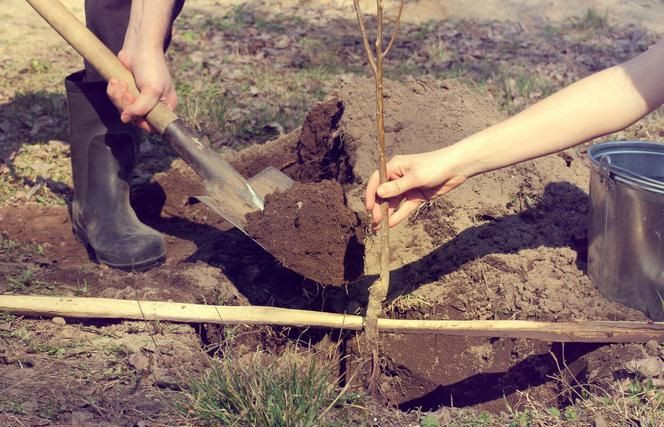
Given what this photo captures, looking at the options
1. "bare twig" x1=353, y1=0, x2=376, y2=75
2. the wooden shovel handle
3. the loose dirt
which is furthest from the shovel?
"bare twig" x1=353, y1=0, x2=376, y2=75

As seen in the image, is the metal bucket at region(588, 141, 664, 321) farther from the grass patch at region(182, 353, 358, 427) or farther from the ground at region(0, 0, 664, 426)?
the grass patch at region(182, 353, 358, 427)

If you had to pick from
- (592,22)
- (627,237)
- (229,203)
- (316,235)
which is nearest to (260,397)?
(316,235)

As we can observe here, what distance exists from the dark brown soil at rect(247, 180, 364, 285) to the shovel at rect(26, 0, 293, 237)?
112 millimetres

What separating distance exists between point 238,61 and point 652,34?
13.3 feet

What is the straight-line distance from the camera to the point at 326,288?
10.9 ft

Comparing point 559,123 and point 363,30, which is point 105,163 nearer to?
point 363,30

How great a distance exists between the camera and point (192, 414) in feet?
7.66

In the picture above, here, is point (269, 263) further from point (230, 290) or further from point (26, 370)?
point (26, 370)

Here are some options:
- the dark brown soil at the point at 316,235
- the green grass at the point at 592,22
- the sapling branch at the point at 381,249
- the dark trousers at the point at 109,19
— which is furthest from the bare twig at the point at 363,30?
the green grass at the point at 592,22

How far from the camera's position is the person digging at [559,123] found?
245 centimetres

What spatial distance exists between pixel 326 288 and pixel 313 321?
600 millimetres

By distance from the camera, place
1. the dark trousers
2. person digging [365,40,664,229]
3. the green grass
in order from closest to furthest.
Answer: person digging [365,40,664,229], the dark trousers, the green grass

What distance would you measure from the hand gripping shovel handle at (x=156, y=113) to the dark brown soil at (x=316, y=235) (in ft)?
0.60

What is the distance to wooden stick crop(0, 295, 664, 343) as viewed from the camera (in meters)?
2.69
